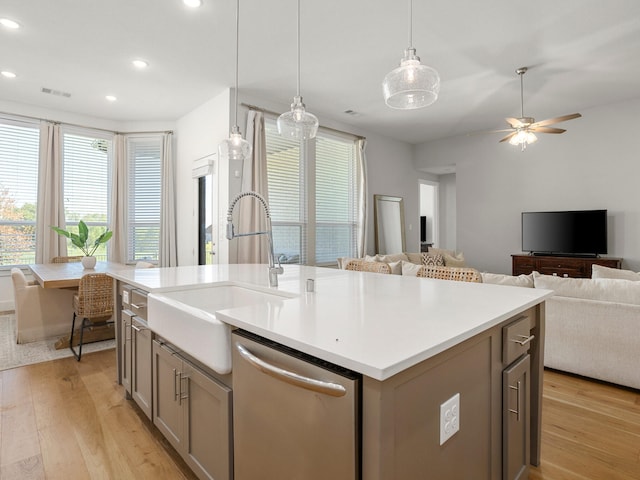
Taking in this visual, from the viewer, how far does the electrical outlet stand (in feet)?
3.15

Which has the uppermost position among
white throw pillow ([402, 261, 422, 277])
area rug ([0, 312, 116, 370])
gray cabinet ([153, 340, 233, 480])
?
white throw pillow ([402, 261, 422, 277])

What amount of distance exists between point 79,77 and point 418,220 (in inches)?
249

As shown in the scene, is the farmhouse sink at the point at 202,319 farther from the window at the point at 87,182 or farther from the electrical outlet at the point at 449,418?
the window at the point at 87,182

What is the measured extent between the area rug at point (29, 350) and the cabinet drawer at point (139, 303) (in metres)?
1.83

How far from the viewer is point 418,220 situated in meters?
7.69

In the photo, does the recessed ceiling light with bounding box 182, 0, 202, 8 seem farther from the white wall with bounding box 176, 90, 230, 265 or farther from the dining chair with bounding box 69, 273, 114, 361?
the dining chair with bounding box 69, 273, 114, 361

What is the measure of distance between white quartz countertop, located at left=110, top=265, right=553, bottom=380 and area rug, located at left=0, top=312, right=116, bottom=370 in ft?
6.67

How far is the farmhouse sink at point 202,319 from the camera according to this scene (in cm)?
122

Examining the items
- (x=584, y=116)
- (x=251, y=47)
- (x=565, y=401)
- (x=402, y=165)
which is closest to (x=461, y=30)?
(x=251, y=47)

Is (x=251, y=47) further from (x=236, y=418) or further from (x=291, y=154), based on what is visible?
(x=236, y=418)

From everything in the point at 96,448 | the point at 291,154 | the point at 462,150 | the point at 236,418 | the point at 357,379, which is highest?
the point at 462,150

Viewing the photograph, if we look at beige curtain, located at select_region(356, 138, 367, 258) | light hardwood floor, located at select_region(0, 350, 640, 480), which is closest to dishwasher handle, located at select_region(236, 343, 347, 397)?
light hardwood floor, located at select_region(0, 350, 640, 480)

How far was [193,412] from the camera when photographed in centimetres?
148

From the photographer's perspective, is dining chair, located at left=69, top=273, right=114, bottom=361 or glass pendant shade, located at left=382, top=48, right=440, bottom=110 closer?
glass pendant shade, located at left=382, top=48, right=440, bottom=110
